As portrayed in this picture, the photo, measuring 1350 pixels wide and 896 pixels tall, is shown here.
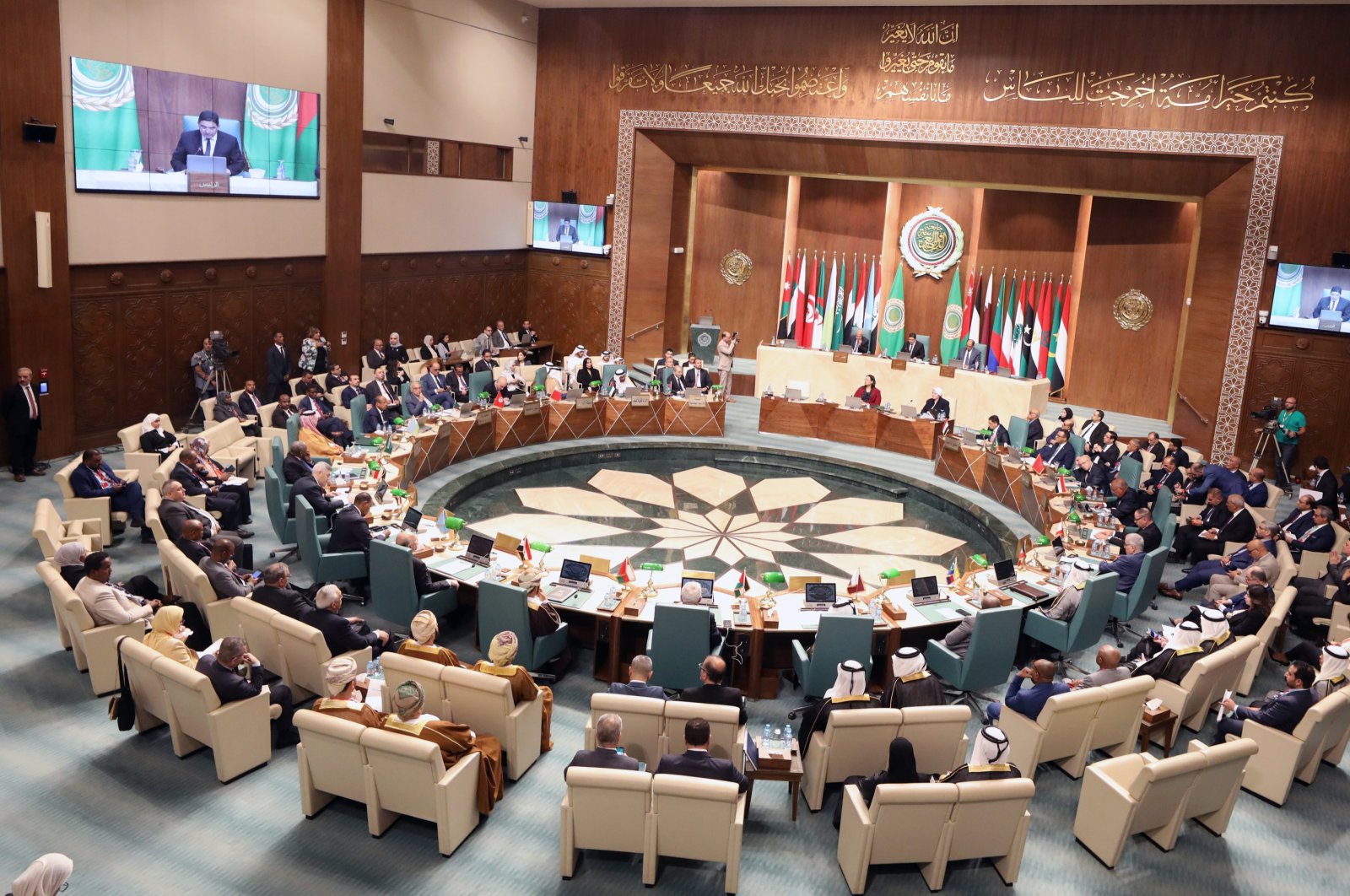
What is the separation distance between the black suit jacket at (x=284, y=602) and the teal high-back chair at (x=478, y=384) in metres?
7.83

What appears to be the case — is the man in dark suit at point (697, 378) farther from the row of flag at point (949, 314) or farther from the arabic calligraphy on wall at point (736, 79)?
the arabic calligraphy on wall at point (736, 79)

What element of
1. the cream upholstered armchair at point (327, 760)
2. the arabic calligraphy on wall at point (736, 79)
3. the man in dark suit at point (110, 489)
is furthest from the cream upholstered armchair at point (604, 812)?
the arabic calligraphy on wall at point (736, 79)

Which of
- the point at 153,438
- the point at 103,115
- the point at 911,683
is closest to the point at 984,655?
the point at 911,683

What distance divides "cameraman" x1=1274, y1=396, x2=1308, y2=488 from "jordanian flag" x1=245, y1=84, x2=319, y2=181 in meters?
14.6

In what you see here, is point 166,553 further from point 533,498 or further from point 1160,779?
point 1160,779

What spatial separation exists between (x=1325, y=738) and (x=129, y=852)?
Answer: 7.43 meters

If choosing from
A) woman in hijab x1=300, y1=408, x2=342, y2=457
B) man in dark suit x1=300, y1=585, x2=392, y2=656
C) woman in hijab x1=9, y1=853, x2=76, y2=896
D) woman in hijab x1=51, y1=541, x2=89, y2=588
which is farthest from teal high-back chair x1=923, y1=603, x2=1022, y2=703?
woman in hijab x1=300, y1=408, x2=342, y2=457

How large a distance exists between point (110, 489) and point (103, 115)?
208 inches

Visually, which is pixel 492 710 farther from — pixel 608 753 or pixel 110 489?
pixel 110 489

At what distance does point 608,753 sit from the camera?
18.5ft

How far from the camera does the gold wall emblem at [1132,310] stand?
59.7ft

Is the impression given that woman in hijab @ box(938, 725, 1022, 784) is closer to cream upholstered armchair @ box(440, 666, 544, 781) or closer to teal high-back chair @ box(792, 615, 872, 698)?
teal high-back chair @ box(792, 615, 872, 698)

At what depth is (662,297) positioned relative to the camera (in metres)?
20.2

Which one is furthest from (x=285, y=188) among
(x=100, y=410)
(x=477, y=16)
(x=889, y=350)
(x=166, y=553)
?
(x=889, y=350)
